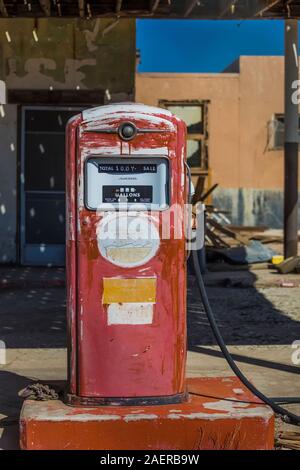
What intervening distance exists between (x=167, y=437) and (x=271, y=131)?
22.7 m

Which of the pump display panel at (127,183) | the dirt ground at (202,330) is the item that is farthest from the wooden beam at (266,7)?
the pump display panel at (127,183)

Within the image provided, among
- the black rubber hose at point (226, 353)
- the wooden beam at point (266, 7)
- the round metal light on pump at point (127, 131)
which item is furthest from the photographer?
the wooden beam at point (266, 7)

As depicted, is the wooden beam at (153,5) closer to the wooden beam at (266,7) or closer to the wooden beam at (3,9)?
the wooden beam at (266,7)

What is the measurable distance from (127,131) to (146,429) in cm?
170

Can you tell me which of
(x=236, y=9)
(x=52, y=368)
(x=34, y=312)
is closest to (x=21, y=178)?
(x=34, y=312)

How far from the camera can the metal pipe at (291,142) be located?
13.8 metres

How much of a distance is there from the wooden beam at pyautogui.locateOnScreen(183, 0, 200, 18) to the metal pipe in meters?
4.58

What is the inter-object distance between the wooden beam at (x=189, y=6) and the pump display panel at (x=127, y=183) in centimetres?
475

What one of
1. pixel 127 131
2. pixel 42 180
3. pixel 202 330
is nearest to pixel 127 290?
pixel 127 131

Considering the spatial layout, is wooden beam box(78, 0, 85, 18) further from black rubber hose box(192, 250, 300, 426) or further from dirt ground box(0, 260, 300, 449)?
black rubber hose box(192, 250, 300, 426)

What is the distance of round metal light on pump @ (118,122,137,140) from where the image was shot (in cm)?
470

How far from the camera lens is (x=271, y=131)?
26.4m

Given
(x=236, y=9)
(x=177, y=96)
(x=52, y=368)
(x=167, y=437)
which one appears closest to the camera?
(x=167, y=437)
